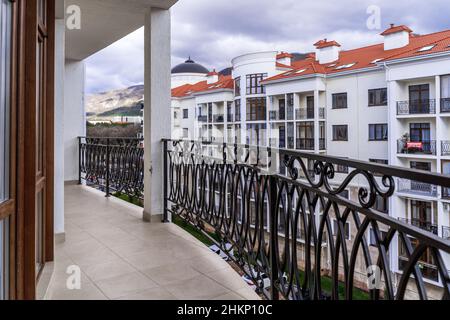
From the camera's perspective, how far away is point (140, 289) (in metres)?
1.99

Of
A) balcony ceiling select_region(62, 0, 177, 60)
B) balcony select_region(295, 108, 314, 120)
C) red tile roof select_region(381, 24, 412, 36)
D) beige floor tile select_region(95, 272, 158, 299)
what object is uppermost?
balcony ceiling select_region(62, 0, 177, 60)

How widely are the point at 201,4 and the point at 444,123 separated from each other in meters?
3.07

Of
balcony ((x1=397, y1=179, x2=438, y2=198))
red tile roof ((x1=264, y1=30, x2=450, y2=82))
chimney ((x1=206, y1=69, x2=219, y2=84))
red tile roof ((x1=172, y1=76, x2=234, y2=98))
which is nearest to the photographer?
balcony ((x1=397, y1=179, x2=438, y2=198))

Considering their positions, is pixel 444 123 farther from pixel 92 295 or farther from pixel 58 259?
pixel 58 259

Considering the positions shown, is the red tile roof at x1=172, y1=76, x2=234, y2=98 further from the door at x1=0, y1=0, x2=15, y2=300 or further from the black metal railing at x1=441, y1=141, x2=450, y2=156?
the door at x1=0, y1=0, x2=15, y2=300

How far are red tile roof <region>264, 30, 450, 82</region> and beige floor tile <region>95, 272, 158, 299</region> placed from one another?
73.4 inches

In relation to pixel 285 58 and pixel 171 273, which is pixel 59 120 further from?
pixel 285 58


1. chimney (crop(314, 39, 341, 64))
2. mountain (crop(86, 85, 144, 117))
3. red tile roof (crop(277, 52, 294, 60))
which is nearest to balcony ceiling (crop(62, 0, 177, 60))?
mountain (crop(86, 85, 144, 117))

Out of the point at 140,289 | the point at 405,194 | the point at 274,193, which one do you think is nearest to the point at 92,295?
the point at 140,289

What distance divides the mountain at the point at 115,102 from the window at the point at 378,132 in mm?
2829

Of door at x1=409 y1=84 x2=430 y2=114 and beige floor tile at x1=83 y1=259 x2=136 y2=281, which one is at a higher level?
door at x1=409 y1=84 x2=430 y2=114

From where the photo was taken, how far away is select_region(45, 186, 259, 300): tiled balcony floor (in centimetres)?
196

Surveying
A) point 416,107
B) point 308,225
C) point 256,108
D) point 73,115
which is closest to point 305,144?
point 416,107

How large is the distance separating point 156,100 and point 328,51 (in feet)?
5.55
